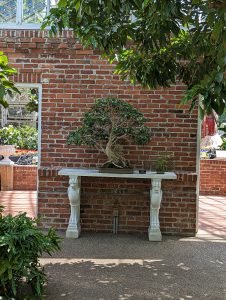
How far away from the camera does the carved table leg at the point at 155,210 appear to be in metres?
5.97

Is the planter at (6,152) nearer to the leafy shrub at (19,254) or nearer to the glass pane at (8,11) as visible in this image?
the glass pane at (8,11)

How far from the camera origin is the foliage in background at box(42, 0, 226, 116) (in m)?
2.69

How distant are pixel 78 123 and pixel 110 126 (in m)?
0.80

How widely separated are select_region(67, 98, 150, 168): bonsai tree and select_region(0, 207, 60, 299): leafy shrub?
2221 mm

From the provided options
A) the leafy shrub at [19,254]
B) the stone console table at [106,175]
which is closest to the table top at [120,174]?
the stone console table at [106,175]

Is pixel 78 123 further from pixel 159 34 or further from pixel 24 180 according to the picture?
pixel 24 180

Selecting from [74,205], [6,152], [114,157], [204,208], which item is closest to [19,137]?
[6,152]

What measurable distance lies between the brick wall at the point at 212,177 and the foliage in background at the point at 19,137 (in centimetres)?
658

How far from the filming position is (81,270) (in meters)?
4.66

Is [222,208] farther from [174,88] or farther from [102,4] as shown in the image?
[102,4]

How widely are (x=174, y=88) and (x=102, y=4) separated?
9.33ft

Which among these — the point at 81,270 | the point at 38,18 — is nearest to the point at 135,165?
the point at 81,270

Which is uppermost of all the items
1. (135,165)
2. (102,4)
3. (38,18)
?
(38,18)

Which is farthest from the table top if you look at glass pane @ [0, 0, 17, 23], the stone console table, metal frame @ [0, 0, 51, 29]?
glass pane @ [0, 0, 17, 23]
